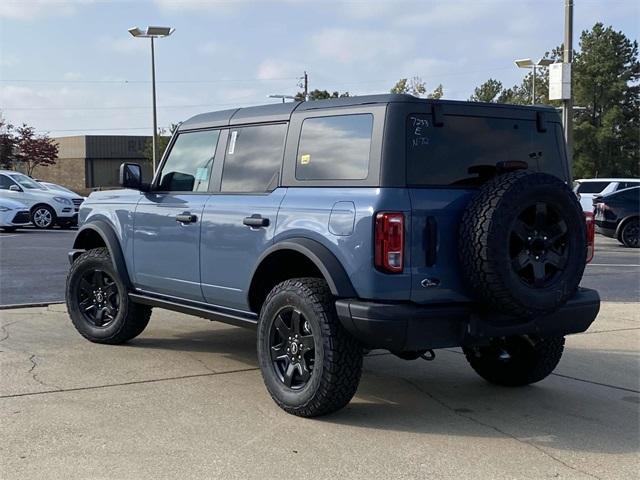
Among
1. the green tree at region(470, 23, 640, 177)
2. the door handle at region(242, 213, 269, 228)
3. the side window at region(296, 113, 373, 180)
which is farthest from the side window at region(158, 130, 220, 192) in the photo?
the green tree at region(470, 23, 640, 177)

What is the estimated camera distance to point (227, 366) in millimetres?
6305

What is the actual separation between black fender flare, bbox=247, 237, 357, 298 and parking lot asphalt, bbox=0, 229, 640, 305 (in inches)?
A: 209

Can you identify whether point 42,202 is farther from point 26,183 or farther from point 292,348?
point 292,348

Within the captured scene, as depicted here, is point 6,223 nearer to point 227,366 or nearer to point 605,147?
point 227,366

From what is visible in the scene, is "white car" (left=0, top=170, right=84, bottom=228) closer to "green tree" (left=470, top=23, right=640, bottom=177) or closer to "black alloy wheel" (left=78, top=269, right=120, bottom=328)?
"black alloy wheel" (left=78, top=269, right=120, bottom=328)

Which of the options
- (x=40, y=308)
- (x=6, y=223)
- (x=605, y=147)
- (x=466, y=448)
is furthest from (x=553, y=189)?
(x=605, y=147)

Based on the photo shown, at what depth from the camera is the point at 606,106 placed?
51.3 m

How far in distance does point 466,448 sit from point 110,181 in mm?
60188

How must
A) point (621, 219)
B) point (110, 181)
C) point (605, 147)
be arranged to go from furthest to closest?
point (110, 181) → point (605, 147) → point (621, 219)

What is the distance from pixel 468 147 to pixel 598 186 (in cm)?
2112

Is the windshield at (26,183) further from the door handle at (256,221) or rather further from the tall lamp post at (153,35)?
the door handle at (256,221)

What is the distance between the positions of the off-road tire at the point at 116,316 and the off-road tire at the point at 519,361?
9.40 ft

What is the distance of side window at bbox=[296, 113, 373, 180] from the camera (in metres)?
4.85

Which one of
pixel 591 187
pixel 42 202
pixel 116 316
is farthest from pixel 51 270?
pixel 591 187
